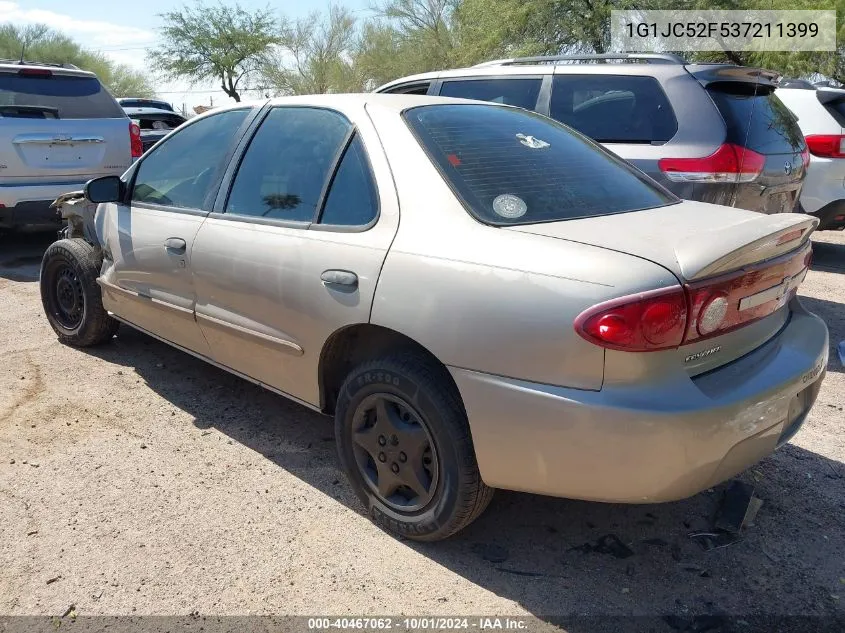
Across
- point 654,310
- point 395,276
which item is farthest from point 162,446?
point 654,310

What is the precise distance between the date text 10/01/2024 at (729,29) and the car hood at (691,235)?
1793 cm

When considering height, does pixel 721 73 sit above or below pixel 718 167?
above

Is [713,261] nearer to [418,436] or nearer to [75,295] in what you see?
[418,436]

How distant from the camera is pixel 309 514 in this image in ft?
9.88

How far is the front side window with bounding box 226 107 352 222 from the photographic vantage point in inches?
123

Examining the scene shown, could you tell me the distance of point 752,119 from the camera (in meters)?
5.05

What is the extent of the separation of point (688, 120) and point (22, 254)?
7198 millimetres

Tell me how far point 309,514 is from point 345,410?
19.8 inches

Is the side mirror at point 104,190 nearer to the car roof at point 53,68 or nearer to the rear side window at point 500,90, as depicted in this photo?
the rear side window at point 500,90

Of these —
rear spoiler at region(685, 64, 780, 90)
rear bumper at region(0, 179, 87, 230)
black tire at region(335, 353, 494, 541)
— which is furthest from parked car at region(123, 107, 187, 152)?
black tire at region(335, 353, 494, 541)

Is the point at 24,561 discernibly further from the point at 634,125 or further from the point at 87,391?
the point at 634,125

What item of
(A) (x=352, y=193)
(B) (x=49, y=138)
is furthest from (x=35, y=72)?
(A) (x=352, y=193)

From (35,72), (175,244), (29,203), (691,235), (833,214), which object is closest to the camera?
(691,235)

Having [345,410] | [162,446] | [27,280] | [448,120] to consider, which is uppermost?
[448,120]
